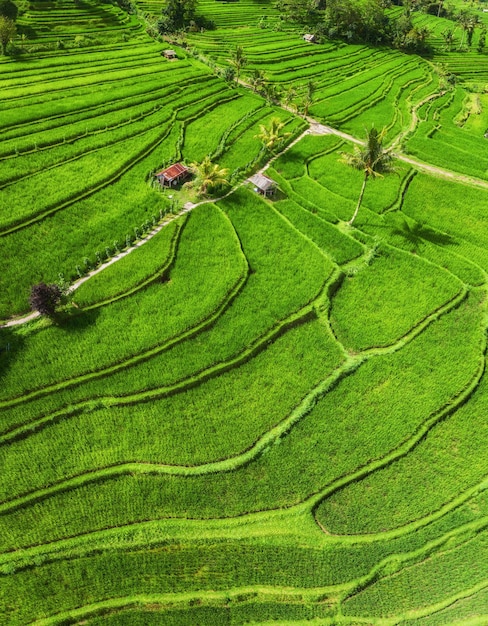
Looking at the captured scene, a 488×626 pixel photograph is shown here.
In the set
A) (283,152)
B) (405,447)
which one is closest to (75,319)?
(405,447)

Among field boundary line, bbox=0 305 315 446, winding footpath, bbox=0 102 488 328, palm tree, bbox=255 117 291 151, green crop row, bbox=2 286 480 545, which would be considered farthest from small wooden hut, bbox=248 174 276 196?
green crop row, bbox=2 286 480 545

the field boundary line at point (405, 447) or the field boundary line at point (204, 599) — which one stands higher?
the field boundary line at point (405, 447)

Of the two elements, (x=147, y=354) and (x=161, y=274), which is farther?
(x=161, y=274)

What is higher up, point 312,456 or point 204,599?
point 312,456

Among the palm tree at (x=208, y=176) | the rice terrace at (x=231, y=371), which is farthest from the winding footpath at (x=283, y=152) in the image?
the palm tree at (x=208, y=176)

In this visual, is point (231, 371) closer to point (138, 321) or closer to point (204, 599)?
point (138, 321)

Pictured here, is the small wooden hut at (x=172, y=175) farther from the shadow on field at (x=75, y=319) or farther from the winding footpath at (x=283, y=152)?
the shadow on field at (x=75, y=319)
